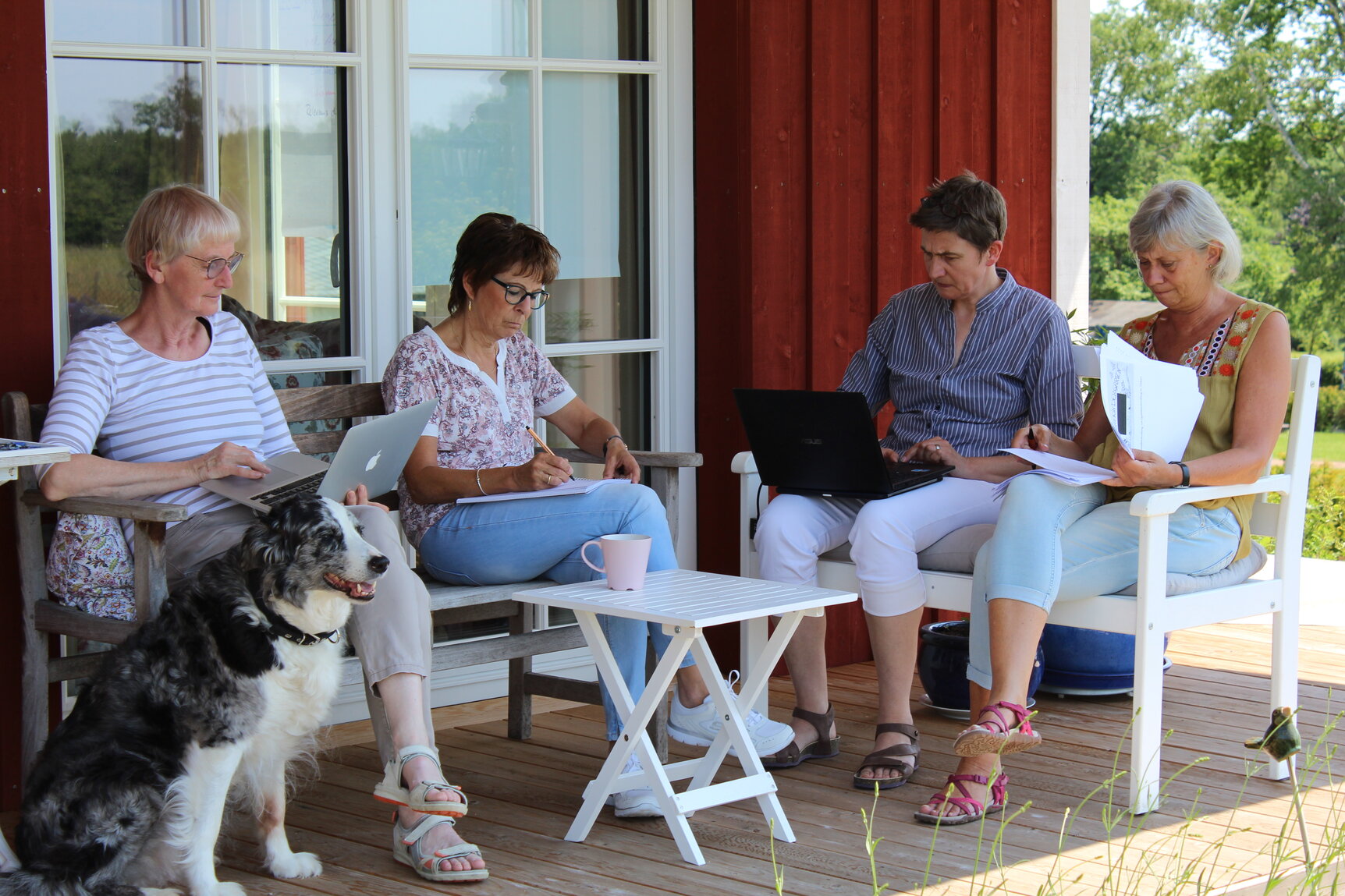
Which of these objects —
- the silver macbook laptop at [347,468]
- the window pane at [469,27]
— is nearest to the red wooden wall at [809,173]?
the window pane at [469,27]

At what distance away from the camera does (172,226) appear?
3.02 m

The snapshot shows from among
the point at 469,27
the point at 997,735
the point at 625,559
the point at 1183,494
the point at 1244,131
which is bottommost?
the point at 997,735

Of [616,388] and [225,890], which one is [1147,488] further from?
[225,890]

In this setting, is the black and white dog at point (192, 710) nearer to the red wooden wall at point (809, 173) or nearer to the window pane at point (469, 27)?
the window pane at point (469, 27)

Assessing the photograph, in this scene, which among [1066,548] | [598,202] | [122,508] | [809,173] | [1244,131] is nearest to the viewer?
[122,508]

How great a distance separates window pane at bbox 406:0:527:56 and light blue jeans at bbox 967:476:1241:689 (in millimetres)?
1927

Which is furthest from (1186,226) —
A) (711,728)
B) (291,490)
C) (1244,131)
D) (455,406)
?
(1244,131)

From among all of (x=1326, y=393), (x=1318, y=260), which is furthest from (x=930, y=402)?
(x=1318, y=260)

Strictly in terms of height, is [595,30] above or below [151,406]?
above

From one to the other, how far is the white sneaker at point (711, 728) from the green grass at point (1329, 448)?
14.5 meters

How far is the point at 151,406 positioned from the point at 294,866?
1.00m

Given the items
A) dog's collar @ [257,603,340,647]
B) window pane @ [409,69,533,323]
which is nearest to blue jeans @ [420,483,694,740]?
dog's collar @ [257,603,340,647]

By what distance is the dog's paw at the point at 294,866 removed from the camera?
9.20 feet

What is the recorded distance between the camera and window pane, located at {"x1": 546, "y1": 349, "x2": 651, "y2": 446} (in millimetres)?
4281
